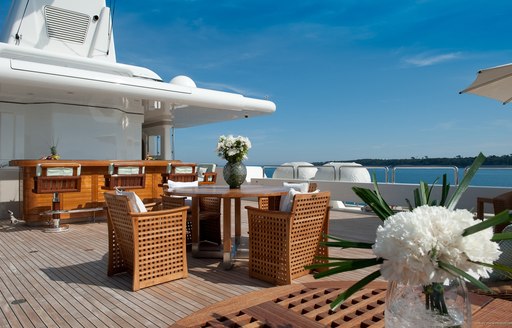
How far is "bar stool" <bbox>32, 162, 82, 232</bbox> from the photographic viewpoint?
5918 millimetres

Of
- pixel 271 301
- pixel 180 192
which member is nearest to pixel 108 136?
pixel 180 192

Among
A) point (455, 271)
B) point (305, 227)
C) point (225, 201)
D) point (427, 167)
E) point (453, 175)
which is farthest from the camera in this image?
point (427, 167)

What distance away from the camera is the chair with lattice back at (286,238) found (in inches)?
124

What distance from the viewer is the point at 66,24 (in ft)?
31.4

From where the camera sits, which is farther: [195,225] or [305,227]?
[195,225]

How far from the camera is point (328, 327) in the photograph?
108 cm

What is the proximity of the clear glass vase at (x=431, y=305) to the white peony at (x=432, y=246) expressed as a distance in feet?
0.18

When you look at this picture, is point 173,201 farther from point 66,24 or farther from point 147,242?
point 66,24

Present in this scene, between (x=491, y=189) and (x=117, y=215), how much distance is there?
609 centimetres

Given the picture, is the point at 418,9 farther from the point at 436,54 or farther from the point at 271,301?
the point at 271,301

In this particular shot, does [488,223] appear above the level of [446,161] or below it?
below

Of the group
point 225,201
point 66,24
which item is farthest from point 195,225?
point 66,24

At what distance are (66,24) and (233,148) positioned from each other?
26.1ft

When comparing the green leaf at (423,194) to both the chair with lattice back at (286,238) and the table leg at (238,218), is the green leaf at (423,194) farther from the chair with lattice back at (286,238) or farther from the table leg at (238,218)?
the table leg at (238,218)
